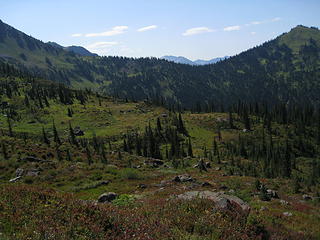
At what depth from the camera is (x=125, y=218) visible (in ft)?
28.5

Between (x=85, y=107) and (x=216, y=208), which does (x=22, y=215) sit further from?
(x=85, y=107)

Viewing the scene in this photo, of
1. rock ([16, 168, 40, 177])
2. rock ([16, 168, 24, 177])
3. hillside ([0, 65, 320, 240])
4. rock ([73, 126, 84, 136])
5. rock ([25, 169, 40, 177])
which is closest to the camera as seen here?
hillside ([0, 65, 320, 240])

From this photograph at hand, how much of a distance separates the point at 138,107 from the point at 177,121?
154 feet

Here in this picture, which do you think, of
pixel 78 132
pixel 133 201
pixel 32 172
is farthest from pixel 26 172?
A: pixel 78 132

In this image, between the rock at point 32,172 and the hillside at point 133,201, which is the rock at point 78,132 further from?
the rock at point 32,172

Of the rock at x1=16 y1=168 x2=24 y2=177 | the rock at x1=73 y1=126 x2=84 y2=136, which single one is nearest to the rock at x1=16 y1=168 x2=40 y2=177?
the rock at x1=16 y1=168 x2=24 y2=177

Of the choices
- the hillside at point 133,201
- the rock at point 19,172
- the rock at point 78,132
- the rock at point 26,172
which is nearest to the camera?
the hillside at point 133,201

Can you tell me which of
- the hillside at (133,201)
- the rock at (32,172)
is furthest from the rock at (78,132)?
the rock at (32,172)

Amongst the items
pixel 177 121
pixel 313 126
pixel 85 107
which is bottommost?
pixel 313 126

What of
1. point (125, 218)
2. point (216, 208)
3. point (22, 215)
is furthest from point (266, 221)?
point (22, 215)

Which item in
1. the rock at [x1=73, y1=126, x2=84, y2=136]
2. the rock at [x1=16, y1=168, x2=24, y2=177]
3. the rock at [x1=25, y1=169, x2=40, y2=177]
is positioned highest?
the rock at [x1=16, y1=168, x2=24, y2=177]

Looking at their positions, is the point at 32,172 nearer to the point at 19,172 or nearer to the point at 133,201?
the point at 19,172

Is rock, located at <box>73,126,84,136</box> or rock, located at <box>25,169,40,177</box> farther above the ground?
rock, located at <box>25,169,40,177</box>

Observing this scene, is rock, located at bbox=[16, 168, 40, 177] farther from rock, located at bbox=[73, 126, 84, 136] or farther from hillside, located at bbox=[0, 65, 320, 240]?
rock, located at bbox=[73, 126, 84, 136]
